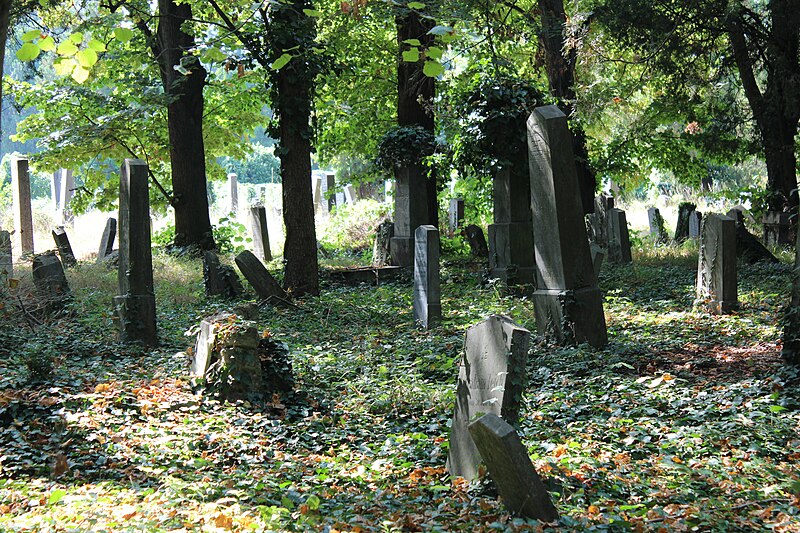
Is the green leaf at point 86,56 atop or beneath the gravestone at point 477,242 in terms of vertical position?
atop

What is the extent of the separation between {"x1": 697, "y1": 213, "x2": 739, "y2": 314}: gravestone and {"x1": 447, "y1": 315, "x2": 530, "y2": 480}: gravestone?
629 cm

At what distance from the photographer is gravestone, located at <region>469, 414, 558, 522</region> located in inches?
167

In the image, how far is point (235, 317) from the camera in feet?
24.5

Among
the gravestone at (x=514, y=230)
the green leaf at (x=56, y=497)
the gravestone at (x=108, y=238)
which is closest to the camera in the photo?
the green leaf at (x=56, y=497)

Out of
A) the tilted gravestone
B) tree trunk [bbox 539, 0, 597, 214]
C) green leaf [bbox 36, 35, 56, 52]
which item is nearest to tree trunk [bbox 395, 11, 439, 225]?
tree trunk [bbox 539, 0, 597, 214]

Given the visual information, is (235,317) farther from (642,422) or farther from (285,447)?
(642,422)

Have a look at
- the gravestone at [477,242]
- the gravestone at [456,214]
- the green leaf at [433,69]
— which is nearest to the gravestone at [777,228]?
the gravestone at [477,242]

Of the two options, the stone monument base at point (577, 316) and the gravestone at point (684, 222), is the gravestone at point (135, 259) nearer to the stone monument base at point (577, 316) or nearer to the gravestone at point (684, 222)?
the stone monument base at point (577, 316)

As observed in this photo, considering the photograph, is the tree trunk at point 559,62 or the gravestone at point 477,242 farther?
the gravestone at point 477,242

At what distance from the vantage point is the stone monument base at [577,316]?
9.05m

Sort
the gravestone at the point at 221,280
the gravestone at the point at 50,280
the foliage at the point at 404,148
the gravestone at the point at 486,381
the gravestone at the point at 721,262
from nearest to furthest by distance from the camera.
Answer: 1. the gravestone at the point at 486,381
2. the gravestone at the point at 721,262
3. the gravestone at the point at 50,280
4. the gravestone at the point at 221,280
5. the foliage at the point at 404,148

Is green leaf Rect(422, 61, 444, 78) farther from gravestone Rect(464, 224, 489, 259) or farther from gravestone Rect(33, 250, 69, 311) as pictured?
gravestone Rect(464, 224, 489, 259)

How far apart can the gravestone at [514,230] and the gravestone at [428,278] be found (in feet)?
8.70

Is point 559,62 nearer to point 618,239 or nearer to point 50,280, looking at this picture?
point 618,239
